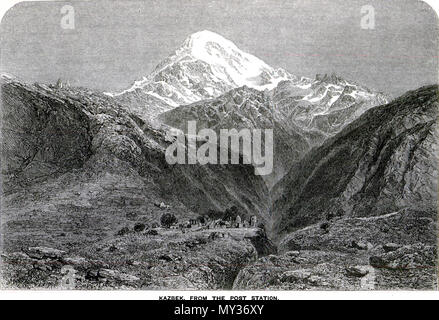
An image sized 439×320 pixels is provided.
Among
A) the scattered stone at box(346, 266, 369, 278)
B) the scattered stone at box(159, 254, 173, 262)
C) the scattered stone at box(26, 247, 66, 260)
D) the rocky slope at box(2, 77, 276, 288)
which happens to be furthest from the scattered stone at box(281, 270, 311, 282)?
the scattered stone at box(26, 247, 66, 260)

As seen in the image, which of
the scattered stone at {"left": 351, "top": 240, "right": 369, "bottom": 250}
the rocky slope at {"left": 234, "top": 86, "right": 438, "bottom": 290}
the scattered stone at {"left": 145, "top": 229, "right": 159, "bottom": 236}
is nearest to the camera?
the rocky slope at {"left": 234, "top": 86, "right": 438, "bottom": 290}

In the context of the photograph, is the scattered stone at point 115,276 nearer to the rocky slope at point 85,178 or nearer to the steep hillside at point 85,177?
the rocky slope at point 85,178

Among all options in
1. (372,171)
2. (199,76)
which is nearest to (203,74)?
(199,76)

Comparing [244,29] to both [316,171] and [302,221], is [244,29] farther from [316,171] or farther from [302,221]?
[302,221]

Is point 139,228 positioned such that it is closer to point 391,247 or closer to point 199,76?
point 199,76

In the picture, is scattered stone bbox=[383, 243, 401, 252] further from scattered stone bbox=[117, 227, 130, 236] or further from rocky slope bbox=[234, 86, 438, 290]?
scattered stone bbox=[117, 227, 130, 236]

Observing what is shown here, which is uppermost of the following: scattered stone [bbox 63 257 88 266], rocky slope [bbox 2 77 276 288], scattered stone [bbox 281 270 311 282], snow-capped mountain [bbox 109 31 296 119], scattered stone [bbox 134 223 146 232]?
snow-capped mountain [bbox 109 31 296 119]
